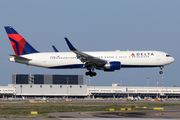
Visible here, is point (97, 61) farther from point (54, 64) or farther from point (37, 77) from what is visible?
point (37, 77)

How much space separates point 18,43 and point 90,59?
17.5 metres

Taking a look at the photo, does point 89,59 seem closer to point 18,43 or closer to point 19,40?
point 18,43

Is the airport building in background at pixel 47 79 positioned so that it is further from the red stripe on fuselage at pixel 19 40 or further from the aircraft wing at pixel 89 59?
the aircraft wing at pixel 89 59

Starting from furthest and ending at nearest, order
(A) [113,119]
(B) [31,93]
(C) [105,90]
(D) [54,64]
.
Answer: (C) [105,90]
(B) [31,93]
(D) [54,64]
(A) [113,119]

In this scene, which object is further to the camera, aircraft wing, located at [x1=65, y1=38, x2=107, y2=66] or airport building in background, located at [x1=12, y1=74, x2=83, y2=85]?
airport building in background, located at [x1=12, y1=74, x2=83, y2=85]

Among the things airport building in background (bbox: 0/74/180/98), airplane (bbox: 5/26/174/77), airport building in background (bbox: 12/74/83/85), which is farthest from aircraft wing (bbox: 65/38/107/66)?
airport building in background (bbox: 12/74/83/85)

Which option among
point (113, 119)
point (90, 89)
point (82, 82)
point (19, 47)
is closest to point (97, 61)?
point (19, 47)

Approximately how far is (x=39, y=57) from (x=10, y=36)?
8773 mm

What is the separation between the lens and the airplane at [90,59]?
56047 millimetres

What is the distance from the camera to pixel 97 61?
182 feet

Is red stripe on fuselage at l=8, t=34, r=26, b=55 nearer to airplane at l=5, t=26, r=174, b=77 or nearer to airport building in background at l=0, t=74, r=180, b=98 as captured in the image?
airplane at l=5, t=26, r=174, b=77

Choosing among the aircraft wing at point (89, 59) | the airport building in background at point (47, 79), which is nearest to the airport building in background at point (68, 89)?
the airport building in background at point (47, 79)

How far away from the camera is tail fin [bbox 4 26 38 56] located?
201 feet

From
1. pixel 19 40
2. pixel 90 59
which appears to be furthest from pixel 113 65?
pixel 19 40
